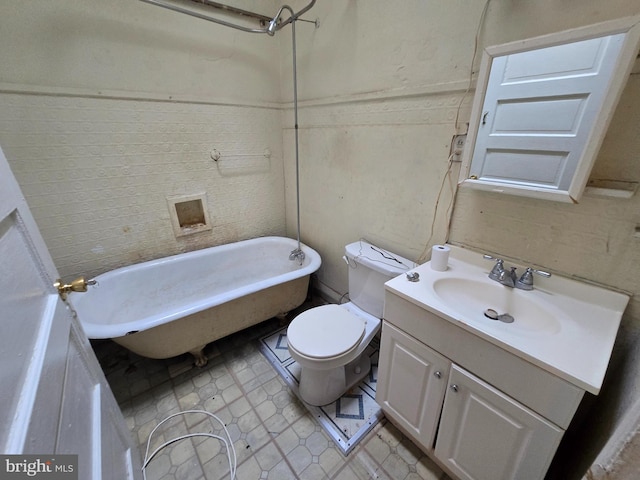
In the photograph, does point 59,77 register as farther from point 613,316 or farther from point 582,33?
point 613,316

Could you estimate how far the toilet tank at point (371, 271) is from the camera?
1.40 metres

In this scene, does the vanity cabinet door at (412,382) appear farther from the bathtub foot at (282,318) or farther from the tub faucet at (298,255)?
the tub faucet at (298,255)

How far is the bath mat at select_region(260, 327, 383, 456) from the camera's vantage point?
1.29 m

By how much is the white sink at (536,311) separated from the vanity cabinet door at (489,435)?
0.19m

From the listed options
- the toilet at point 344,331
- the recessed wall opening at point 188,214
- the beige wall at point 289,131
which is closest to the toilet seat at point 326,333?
the toilet at point 344,331

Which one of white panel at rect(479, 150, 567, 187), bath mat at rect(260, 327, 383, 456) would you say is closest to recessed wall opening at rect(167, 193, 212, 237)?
bath mat at rect(260, 327, 383, 456)

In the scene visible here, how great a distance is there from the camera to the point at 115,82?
1.53 metres

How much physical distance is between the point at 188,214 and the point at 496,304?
202 centimetres

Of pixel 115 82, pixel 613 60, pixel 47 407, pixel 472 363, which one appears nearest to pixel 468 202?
pixel 613 60

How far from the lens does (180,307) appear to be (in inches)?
55.1

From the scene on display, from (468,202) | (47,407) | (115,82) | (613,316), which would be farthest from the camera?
(115,82)

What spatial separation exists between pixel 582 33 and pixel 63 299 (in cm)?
169

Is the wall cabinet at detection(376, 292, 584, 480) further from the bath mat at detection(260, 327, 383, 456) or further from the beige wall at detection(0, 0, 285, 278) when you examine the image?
the beige wall at detection(0, 0, 285, 278)

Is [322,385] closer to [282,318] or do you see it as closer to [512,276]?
[282,318]
